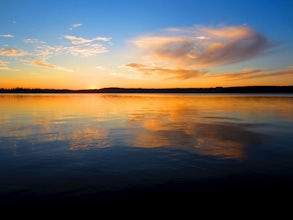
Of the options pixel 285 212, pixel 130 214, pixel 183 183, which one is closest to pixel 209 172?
pixel 183 183

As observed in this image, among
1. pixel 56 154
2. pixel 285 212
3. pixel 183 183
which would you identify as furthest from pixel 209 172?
pixel 56 154

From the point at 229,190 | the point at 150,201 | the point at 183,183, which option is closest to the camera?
the point at 150,201

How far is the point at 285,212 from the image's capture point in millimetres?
6137

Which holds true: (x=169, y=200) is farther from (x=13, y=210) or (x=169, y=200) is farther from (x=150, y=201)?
(x=13, y=210)

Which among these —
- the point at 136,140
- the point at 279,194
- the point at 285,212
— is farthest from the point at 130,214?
the point at 136,140

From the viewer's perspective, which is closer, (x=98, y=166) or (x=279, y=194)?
(x=279, y=194)

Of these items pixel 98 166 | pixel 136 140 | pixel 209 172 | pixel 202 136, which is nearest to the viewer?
pixel 209 172

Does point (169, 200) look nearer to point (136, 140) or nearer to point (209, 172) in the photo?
point (209, 172)

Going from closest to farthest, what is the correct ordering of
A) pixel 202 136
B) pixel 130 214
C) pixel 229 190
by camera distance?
pixel 130 214 < pixel 229 190 < pixel 202 136

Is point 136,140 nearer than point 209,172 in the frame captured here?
No

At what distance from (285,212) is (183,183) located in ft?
9.89

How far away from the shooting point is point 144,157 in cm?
1136

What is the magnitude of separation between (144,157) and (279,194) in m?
5.83

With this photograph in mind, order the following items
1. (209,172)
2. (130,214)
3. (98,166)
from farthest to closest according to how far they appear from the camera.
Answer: (98,166) → (209,172) → (130,214)
